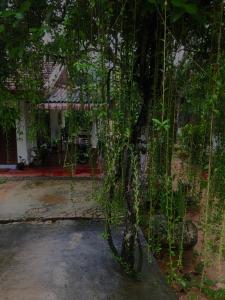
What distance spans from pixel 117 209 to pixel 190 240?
1.53 meters

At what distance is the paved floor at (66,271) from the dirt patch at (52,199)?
1.75 m

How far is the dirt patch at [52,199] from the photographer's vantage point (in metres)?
6.26

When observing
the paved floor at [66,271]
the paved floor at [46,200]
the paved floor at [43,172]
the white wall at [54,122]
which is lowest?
the paved floor at [66,271]

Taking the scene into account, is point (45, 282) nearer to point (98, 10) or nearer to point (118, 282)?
point (118, 282)

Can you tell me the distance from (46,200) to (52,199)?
0.13m

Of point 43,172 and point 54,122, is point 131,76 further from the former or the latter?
point 54,122

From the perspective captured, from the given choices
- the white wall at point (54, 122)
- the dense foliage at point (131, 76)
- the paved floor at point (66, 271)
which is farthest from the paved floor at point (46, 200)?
the white wall at point (54, 122)

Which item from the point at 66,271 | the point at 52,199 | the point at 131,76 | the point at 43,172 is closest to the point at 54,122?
the point at 43,172

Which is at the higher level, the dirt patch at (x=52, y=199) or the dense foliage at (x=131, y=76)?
the dense foliage at (x=131, y=76)

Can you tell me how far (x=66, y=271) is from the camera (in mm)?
3348

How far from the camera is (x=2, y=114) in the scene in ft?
11.5

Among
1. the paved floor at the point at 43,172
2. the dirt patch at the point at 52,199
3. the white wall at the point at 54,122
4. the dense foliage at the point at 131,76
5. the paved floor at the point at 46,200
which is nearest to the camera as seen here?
the dense foliage at the point at 131,76

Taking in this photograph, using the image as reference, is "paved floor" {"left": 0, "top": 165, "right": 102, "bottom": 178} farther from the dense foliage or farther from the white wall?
the dense foliage

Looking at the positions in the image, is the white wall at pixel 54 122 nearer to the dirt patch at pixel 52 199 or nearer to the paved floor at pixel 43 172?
the paved floor at pixel 43 172
